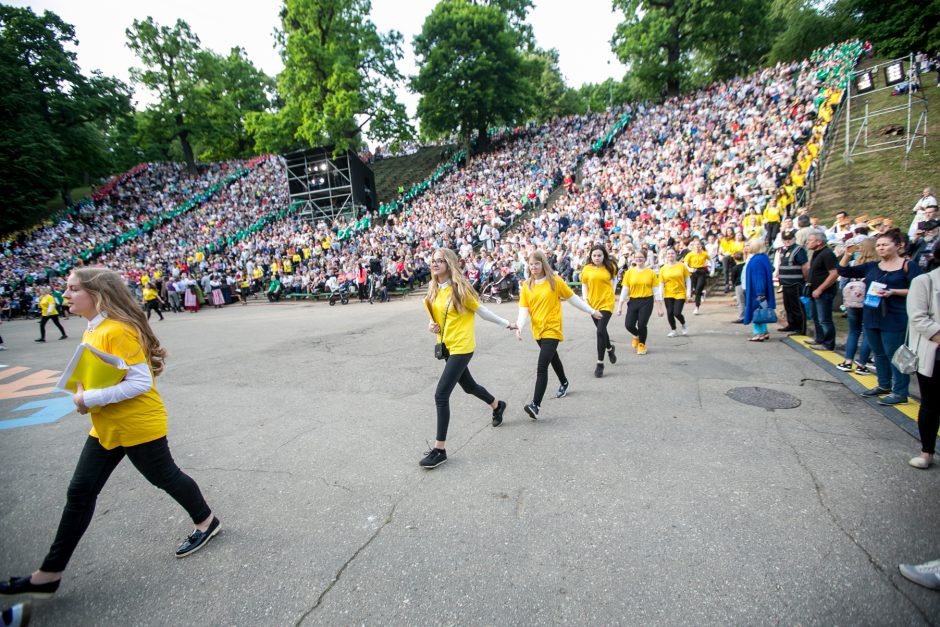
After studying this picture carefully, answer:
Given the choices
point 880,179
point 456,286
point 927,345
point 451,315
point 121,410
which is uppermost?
point 880,179

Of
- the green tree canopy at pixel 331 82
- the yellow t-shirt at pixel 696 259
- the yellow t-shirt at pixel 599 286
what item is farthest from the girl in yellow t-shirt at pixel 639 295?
the green tree canopy at pixel 331 82

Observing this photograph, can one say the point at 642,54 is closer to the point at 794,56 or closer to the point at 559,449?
the point at 794,56

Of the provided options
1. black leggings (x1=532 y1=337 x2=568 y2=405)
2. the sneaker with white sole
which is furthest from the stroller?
the sneaker with white sole

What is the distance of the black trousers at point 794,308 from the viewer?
7020 mm

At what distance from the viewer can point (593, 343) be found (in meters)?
7.77

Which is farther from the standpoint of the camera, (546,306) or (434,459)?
(546,306)

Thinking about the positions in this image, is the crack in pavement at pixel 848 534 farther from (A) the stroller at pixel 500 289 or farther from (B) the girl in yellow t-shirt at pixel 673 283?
(A) the stroller at pixel 500 289

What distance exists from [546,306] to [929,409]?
3.02m

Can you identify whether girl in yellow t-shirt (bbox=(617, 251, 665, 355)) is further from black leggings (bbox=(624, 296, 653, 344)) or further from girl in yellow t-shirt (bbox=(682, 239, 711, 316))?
girl in yellow t-shirt (bbox=(682, 239, 711, 316))

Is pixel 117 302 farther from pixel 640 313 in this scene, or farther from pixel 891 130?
pixel 891 130

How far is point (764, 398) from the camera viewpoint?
15.0ft

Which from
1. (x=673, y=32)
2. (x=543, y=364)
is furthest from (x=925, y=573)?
(x=673, y=32)

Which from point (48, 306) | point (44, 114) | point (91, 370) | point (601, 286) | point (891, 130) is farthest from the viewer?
point (44, 114)

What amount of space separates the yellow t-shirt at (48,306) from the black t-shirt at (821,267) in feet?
61.7
